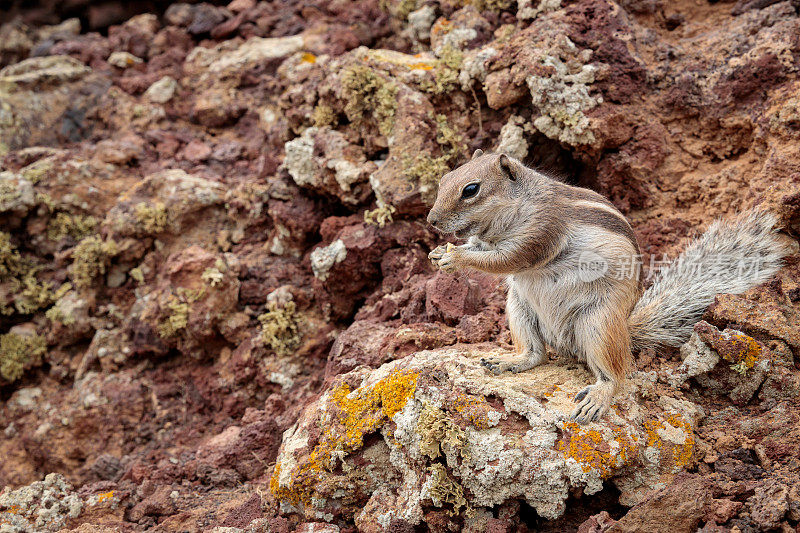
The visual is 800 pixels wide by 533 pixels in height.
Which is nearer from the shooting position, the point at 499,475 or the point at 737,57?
the point at 499,475

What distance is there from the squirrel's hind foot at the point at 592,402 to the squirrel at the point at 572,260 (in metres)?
0.22

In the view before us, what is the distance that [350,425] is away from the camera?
4.29m

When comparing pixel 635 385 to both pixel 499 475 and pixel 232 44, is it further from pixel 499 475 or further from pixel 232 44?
pixel 232 44

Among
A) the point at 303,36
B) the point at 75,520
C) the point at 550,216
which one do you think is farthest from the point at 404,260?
the point at 303,36

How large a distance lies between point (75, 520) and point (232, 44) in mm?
6299

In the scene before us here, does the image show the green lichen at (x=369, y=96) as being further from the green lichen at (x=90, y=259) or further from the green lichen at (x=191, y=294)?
the green lichen at (x=90, y=259)

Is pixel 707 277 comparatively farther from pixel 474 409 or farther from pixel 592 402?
pixel 474 409

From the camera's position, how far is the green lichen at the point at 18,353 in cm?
661

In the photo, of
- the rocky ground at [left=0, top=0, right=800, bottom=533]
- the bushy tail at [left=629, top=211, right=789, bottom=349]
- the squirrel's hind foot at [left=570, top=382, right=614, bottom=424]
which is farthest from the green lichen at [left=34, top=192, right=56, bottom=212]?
the bushy tail at [left=629, top=211, right=789, bottom=349]

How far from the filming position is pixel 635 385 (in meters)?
4.34

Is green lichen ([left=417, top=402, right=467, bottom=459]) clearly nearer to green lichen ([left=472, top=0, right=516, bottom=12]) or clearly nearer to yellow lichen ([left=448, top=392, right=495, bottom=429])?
yellow lichen ([left=448, top=392, right=495, bottom=429])

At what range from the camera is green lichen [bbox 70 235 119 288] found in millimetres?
6668

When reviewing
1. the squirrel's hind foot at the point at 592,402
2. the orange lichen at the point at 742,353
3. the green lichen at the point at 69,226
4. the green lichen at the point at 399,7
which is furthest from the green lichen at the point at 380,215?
the green lichen at the point at 69,226

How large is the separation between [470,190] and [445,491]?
2.07m
